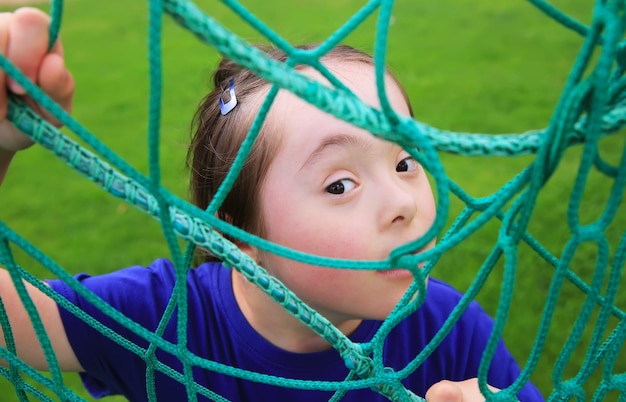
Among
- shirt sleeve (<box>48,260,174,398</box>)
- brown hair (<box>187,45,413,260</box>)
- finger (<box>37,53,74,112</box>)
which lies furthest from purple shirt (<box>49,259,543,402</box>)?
finger (<box>37,53,74,112</box>)

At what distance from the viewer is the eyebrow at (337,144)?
2.70 ft

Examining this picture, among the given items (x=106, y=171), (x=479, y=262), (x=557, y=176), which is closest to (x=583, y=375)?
(x=106, y=171)

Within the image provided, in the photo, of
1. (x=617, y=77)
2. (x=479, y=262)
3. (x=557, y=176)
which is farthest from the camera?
(x=557, y=176)

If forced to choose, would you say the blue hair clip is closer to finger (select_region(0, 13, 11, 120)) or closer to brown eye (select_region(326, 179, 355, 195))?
brown eye (select_region(326, 179, 355, 195))

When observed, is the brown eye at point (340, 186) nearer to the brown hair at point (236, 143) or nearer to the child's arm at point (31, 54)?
the brown hair at point (236, 143)

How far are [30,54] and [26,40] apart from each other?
0.04 feet

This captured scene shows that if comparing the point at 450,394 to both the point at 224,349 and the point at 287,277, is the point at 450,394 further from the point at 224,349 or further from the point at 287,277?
the point at 224,349

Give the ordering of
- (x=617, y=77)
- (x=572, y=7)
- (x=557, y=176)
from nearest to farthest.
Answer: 1. (x=617, y=77)
2. (x=557, y=176)
3. (x=572, y=7)

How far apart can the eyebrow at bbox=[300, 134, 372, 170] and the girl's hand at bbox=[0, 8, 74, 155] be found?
0.33m

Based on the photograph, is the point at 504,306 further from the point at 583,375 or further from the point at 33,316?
the point at 33,316

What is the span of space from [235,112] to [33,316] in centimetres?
45

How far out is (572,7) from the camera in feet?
14.2

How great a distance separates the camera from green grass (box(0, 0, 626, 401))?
1991 millimetres

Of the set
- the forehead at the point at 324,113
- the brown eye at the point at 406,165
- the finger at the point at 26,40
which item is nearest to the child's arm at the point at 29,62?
the finger at the point at 26,40
